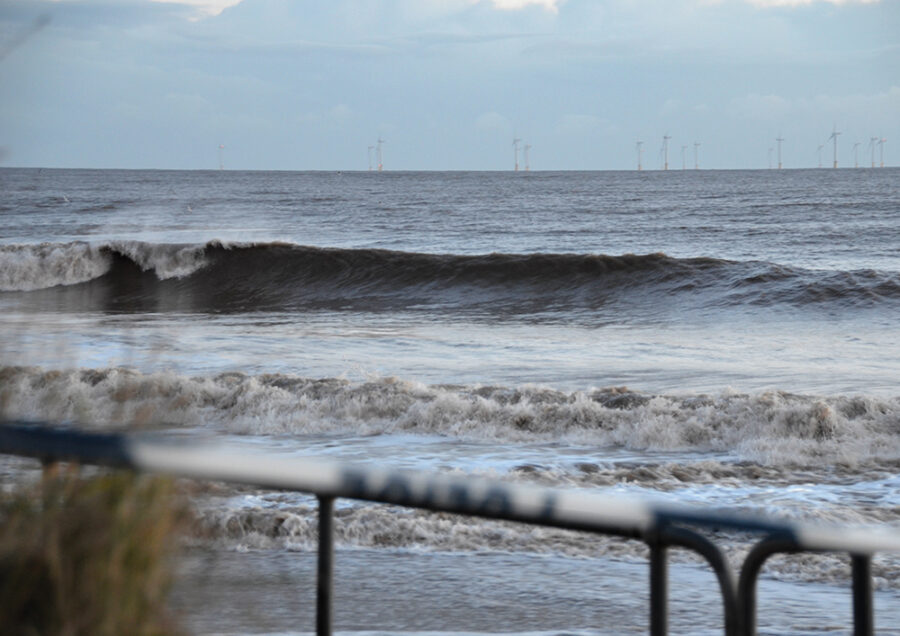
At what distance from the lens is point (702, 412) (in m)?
8.50

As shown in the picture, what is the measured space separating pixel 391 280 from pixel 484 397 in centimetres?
1405

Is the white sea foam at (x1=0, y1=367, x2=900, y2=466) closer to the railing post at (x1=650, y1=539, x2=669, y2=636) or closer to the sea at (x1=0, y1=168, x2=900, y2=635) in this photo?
the sea at (x1=0, y1=168, x2=900, y2=635)

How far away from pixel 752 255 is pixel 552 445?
2149cm

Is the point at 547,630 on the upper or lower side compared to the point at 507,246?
lower

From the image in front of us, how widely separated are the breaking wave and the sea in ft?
0.30

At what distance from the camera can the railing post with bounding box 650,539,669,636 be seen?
1482mm

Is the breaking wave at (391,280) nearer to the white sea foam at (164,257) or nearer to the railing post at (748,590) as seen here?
the white sea foam at (164,257)

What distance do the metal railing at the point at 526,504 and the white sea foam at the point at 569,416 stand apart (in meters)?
5.96

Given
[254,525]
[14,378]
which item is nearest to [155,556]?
[14,378]

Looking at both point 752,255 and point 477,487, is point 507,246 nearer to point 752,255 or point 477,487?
point 752,255

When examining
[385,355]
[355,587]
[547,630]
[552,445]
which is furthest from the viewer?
[385,355]

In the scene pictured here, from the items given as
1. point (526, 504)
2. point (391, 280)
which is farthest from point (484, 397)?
point (391, 280)

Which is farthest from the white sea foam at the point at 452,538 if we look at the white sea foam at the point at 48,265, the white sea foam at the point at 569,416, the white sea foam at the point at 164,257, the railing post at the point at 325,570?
the white sea foam at the point at 48,265

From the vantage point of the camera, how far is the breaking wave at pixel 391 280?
19453 mm
